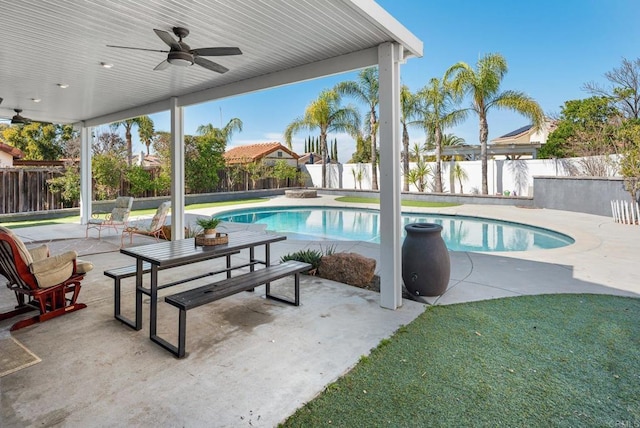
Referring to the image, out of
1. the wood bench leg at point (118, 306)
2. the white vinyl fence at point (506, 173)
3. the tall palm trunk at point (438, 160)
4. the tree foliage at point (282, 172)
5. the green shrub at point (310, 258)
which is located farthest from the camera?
the tree foliage at point (282, 172)

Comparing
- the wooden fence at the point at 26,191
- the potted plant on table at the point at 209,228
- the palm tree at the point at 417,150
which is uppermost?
the palm tree at the point at 417,150

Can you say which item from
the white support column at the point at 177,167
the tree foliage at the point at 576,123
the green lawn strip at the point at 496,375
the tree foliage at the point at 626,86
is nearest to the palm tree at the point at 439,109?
the tree foliage at the point at 576,123

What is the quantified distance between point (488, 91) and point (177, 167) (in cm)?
1257

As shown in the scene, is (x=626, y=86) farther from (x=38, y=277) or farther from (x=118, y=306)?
(x=38, y=277)

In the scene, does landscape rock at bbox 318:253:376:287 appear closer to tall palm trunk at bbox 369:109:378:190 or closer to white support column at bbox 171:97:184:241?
white support column at bbox 171:97:184:241

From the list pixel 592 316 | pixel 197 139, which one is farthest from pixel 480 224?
pixel 197 139

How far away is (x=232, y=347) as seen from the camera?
9.85ft

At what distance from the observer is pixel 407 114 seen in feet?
57.4

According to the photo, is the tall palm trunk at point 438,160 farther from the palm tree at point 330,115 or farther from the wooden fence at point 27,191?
the wooden fence at point 27,191

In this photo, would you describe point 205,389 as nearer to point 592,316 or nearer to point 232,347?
point 232,347

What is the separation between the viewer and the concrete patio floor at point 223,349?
87.2 inches

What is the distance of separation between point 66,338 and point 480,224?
1075 cm

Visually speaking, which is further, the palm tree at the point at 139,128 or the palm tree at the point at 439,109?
the palm tree at the point at 139,128

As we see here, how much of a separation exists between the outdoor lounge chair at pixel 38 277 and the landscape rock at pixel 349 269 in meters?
2.82
